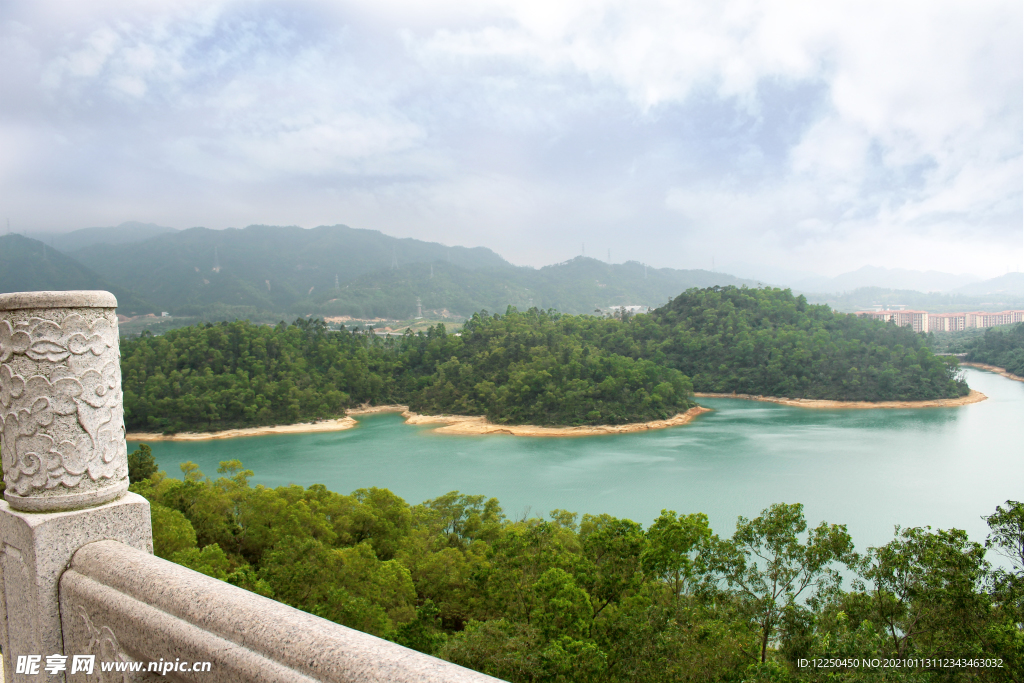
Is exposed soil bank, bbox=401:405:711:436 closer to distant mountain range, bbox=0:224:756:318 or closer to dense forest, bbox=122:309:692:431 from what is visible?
dense forest, bbox=122:309:692:431

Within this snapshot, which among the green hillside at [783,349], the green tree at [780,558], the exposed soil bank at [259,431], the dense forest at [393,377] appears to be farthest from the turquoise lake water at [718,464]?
the green tree at [780,558]

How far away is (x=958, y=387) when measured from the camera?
29.5m

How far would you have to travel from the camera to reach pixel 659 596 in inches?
246

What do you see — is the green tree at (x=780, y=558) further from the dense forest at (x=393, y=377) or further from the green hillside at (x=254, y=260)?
the green hillside at (x=254, y=260)

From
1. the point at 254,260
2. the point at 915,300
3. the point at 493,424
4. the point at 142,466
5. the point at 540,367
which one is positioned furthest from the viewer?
the point at 915,300

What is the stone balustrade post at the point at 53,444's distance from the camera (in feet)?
3.91

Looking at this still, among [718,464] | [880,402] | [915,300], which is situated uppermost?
[915,300]

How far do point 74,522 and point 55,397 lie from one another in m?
0.26

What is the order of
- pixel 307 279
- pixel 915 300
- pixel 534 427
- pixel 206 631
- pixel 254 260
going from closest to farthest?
1. pixel 206 631
2. pixel 534 427
3. pixel 307 279
4. pixel 254 260
5. pixel 915 300

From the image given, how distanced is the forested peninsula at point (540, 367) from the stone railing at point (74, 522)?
26053mm

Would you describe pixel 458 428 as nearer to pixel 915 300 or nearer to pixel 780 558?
pixel 780 558

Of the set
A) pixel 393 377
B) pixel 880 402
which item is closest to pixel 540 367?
pixel 393 377

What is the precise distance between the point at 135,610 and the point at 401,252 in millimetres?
130994

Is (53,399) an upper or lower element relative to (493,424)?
upper
